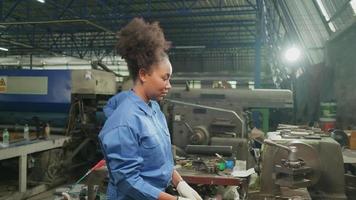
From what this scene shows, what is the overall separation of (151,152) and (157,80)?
0.92 feet

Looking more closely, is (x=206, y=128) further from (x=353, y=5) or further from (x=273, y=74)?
(x=273, y=74)

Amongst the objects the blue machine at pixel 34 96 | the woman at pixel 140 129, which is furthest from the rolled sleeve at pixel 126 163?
the blue machine at pixel 34 96

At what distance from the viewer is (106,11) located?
761 centimetres

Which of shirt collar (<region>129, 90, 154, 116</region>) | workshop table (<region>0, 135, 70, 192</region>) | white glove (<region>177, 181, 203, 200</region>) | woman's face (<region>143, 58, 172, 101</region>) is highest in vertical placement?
woman's face (<region>143, 58, 172, 101</region>)

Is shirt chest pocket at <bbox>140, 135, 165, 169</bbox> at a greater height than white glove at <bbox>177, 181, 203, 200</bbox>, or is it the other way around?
shirt chest pocket at <bbox>140, 135, 165, 169</bbox>

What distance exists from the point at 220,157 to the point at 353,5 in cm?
321

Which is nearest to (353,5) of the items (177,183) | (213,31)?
(177,183)

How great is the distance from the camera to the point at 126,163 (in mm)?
1163

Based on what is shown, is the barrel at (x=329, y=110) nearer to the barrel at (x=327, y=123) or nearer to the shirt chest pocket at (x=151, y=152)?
the barrel at (x=327, y=123)

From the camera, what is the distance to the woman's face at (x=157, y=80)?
4.36 feet

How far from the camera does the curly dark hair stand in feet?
4.33

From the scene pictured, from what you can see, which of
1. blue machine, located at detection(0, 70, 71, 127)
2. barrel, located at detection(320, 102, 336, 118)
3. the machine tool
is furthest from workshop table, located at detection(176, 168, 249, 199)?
barrel, located at detection(320, 102, 336, 118)

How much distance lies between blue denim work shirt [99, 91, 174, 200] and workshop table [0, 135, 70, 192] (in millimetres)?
2645

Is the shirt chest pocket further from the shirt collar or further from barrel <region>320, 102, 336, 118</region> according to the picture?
barrel <region>320, 102, 336, 118</region>
